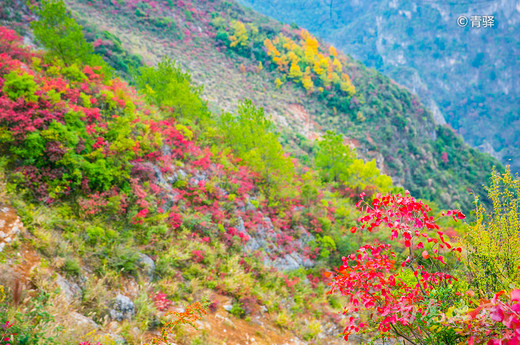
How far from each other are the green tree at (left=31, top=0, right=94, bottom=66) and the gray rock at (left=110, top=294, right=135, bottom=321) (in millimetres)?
10648

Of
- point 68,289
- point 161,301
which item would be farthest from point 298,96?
point 68,289

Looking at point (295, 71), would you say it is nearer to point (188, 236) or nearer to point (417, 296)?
point (188, 236)

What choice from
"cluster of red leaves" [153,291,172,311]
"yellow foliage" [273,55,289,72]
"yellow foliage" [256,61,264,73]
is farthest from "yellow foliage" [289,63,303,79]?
"cluster of red leaves" [153,291,172,311]

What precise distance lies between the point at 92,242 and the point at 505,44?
21442 centimetres

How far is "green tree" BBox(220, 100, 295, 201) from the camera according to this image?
42.5 feet

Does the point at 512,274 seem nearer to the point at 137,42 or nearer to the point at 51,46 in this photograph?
the point at 51,46

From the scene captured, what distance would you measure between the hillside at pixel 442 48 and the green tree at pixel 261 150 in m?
140

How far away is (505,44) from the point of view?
143 metres

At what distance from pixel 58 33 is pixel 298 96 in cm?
4575

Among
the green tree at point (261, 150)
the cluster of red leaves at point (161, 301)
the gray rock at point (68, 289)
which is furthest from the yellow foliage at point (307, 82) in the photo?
the gray rock at point (68, 289)

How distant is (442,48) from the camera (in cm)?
15262

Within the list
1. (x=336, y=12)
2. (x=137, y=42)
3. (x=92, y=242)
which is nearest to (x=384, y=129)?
(x=137, y=42)

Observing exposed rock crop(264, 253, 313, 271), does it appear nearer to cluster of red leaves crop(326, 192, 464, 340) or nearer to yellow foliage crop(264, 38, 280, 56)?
cluster of red leaves crop(326, 192, 464, 340)

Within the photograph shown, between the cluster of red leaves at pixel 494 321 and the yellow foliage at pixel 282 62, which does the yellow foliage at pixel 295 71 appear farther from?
the cluster of red leaves at pixel 494 321
